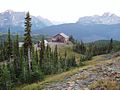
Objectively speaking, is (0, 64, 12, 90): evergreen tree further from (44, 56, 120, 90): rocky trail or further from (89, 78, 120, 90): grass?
(89, 78, 120, 90): grass

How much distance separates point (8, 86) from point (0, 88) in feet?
5.61

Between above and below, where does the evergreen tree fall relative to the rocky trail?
below

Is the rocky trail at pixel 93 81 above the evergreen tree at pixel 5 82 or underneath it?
above

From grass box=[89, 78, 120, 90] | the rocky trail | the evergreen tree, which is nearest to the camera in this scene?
grass box=[89, 78, 120, 90]

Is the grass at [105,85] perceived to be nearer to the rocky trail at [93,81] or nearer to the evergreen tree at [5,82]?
the rocky trail at [93,81]

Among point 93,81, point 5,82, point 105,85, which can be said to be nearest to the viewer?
point 105,85

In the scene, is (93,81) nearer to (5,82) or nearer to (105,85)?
(105,85)

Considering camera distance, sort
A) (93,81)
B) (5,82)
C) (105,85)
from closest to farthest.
Answer: (105,85)
(93,81)
(5,82)

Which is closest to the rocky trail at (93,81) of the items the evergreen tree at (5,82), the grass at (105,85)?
the grass at (105,85)

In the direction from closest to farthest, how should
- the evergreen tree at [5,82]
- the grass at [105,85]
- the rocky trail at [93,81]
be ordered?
the grass at [105,85], the rocky trail at [93,81], the evergreen tree at [5,82]

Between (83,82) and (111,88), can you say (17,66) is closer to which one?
(83,82)

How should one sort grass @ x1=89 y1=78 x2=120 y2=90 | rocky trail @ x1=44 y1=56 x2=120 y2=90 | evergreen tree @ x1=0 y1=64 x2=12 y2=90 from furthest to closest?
1. evergreen tree @ x1=0 y1=64 x2=12 y2=90
2. rocky trail @ x1=44 y1=56 x2=120 y2=90
3. grass @ x1=89 y1=78 x2=120 y2=90

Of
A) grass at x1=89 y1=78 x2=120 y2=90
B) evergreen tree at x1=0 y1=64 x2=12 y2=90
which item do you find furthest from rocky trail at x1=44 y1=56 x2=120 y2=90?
evergreen tree at x1=0 y1=64 x2=12 y2=90

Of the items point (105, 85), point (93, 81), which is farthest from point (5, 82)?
point (105, 85)
